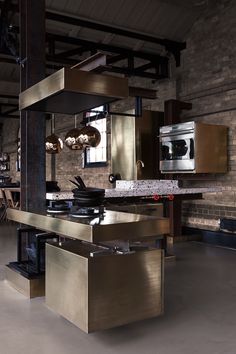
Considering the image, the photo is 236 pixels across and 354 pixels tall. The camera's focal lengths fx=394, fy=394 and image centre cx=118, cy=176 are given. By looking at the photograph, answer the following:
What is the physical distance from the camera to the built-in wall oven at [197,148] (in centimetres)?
637

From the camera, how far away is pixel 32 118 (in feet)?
14.3

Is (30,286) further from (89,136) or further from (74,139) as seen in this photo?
(74,139)

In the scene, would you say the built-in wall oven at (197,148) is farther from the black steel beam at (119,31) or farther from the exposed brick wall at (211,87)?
the black steel beam at (119,31)

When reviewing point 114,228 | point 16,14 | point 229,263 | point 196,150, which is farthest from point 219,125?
point 114,228

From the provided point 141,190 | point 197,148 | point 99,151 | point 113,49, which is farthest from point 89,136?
point 99,151

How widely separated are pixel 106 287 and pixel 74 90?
4.99 ft

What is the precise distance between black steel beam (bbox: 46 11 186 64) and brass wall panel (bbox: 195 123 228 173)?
1.96 m

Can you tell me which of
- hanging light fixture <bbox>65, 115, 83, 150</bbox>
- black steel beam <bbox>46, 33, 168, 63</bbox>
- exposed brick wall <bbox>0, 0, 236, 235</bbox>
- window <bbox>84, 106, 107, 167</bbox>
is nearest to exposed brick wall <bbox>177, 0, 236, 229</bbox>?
exposed brick wall <bbox>0, 0, 236, 235</bbox>

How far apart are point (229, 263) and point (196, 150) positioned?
189 cm

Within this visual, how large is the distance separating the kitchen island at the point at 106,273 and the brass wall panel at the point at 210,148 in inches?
137

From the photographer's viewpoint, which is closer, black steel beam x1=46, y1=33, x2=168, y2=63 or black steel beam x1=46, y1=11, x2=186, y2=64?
black steel beam x1=46, y1=11, x2=186, y2=64

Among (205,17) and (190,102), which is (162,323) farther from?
(205,17)

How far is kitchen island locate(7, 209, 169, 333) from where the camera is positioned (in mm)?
2758

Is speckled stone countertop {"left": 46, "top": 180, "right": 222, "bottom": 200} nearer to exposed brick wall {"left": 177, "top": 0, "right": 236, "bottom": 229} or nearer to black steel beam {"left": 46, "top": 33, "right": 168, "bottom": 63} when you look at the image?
exposed brick wall {"left": 177, "top": 0, "right": 236, "bottom": 229}
